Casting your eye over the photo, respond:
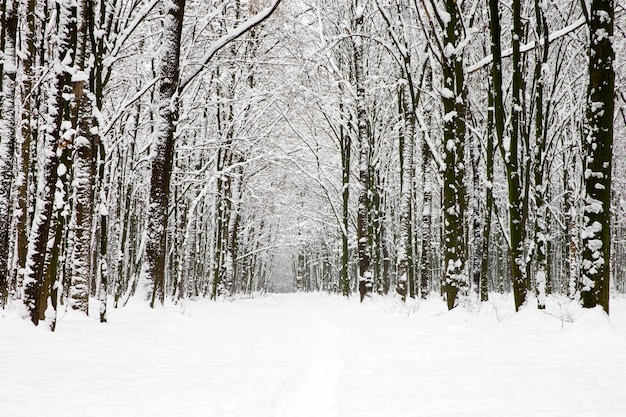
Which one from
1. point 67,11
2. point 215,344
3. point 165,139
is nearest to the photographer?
point 67,11

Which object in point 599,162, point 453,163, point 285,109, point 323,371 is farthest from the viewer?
point 285,109

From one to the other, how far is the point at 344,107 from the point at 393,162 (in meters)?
6.58

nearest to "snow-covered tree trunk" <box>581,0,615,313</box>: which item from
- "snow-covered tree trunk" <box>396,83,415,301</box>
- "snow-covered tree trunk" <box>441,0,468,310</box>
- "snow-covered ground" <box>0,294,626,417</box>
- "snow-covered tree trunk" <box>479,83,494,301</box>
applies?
"snow-covered ground" <box>0,294,626,417</box>

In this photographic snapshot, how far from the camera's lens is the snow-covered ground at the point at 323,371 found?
307 cm

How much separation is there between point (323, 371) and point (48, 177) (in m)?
4.27

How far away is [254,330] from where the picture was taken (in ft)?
26.7

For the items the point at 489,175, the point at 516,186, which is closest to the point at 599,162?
the point at 516,186

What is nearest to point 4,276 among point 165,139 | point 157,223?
point 157,223

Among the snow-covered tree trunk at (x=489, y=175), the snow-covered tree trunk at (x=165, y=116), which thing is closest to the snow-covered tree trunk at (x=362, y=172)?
the snow-covered tree trunk at (x=489, y=175)

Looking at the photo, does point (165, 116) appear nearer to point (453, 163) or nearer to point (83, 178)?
point (83, 178)

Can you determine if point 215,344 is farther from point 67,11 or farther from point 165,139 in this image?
point 67,11

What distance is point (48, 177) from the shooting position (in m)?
5.61

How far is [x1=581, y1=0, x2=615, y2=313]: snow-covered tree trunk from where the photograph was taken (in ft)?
17.5

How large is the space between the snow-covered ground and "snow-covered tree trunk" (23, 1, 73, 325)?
0.47m
